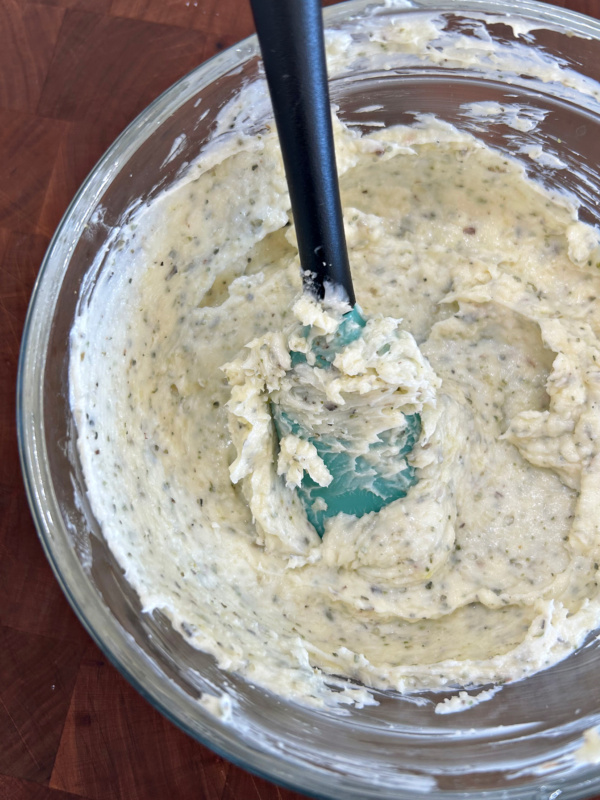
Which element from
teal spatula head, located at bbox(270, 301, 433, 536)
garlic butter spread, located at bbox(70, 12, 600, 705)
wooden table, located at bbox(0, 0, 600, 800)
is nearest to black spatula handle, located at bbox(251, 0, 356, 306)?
teal spatula head, located at bbox(270, 301, 433, 536)

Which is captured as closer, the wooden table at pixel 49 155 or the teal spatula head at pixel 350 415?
the teal spatula head at pixel 350 415

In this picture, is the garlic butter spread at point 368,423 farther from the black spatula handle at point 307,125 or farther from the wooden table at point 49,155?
the wooden table at point 49,155

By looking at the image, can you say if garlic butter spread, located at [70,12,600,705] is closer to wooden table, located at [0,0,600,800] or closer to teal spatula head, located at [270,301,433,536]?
teal spatula head, located at [270,301,433,536]

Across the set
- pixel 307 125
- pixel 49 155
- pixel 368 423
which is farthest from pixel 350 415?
pixel 49 155

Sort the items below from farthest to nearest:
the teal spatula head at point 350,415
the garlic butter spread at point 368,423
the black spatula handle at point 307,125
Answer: the garlic butter spread at point 368,423 < the teal spatula head at point 350,415 < the black spatula handle at point 307,125

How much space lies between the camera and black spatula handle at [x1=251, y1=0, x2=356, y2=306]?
71 cm

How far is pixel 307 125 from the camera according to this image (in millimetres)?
829

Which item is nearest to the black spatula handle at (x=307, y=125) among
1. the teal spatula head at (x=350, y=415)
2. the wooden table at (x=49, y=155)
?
the teal spatula head at (x=350, y=415)

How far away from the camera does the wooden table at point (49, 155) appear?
5.01 feet

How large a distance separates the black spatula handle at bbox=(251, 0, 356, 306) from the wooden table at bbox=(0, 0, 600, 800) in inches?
34.1

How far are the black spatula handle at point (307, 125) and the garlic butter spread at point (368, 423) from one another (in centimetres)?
25

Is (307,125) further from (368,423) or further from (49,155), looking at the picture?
(49,155)

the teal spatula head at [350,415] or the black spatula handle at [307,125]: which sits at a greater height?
the black spatula handle at [307,125]

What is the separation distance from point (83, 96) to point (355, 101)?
690 millimetres
